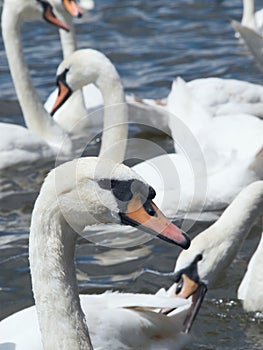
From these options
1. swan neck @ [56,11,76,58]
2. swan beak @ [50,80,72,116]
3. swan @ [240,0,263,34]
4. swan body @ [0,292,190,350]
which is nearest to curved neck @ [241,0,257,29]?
swan @ [240,0,263,34]

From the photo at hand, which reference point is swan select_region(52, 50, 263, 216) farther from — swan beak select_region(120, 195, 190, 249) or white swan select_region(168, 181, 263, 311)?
swan beak select_region(120, 195, 190, 249)

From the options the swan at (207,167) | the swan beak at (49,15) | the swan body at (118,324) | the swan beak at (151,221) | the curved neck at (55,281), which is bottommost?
the swan at (207,167)

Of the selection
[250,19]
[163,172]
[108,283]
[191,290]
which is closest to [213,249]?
[191,290]

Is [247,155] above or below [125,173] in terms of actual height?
below

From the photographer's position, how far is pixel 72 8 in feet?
32.0

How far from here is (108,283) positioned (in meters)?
6.64

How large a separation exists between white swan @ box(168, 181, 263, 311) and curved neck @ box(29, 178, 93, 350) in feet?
6.11

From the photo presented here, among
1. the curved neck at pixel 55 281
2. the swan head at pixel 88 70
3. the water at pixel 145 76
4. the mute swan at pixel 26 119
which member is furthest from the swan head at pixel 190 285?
the mute swan at pixel 26 119

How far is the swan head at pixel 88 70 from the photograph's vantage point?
26.7 ft

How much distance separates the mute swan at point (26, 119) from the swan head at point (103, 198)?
448 cm

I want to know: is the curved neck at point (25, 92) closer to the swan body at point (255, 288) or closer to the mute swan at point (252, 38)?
the mute swan at point (252, 38)

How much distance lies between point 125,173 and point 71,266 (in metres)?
0.46

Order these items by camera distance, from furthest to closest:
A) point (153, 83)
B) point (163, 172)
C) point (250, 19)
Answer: point (250, 19), point (153, 83), point (163, 172)

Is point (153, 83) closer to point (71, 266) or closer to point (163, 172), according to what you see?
point (163, 172)
